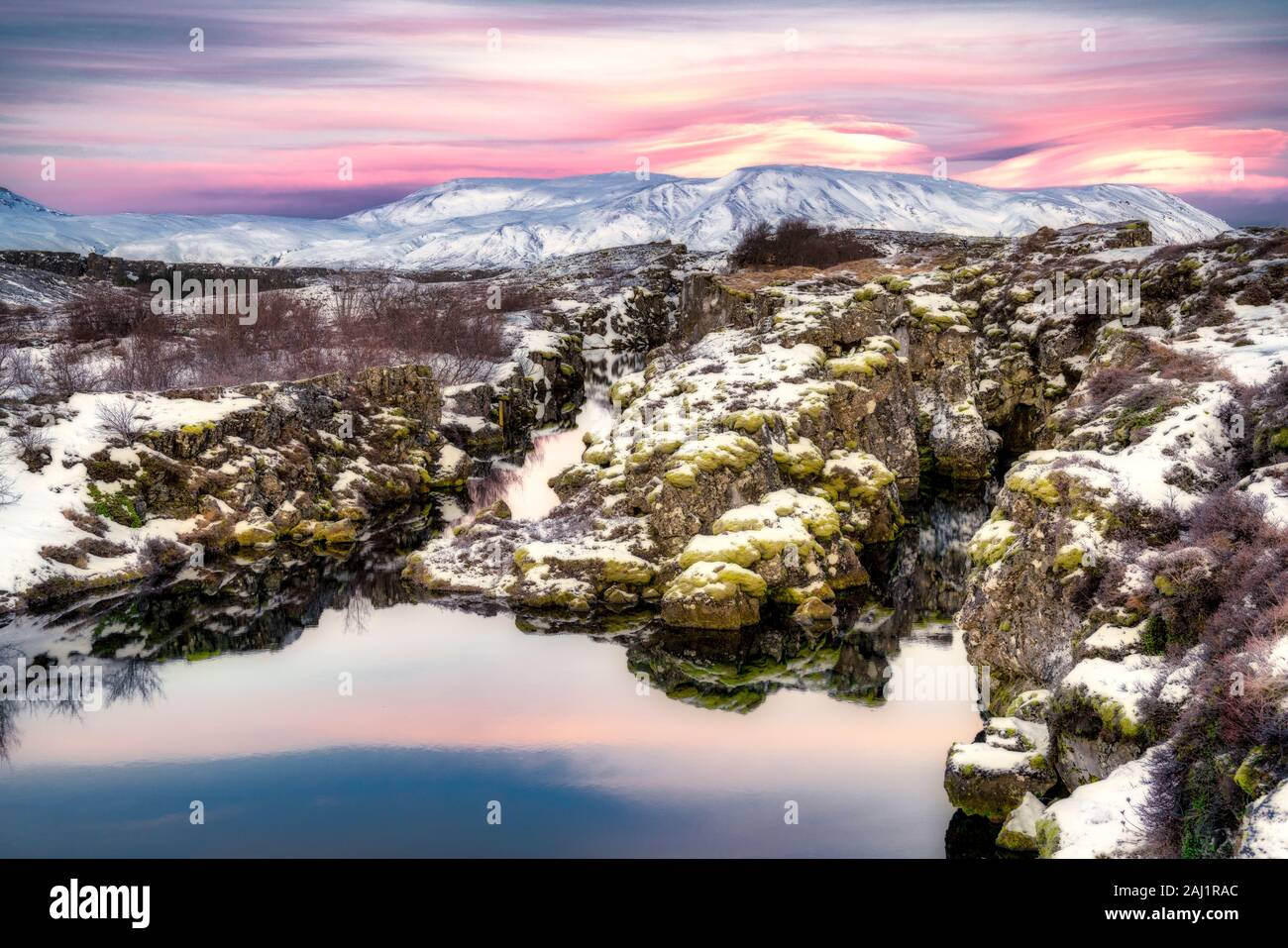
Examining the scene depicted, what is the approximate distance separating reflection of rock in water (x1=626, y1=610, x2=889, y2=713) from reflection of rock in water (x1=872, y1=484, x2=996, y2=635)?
3265 mm

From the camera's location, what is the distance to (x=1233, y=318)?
132ft

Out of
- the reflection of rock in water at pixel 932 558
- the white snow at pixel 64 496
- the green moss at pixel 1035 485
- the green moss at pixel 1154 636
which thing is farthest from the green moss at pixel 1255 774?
the white snow at pixel 64 496

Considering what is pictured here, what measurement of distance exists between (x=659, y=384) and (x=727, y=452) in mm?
12169

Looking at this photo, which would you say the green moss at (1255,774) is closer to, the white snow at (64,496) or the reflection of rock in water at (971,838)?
the reflection of rock in water at (971,838)

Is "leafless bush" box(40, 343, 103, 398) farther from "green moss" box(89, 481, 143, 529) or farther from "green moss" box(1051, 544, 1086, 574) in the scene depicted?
"green moss" box(1051, 544, 1086, 574)

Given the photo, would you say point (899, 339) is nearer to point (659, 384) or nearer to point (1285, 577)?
point (659, 384)

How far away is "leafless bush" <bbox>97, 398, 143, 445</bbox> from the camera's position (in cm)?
4322

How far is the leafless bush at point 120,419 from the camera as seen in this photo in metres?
43.2

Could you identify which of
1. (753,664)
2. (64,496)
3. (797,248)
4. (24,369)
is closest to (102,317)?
(24,369)

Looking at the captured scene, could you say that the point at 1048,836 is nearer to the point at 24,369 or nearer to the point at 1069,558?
the point at 1069,558

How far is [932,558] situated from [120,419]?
35.6 metres

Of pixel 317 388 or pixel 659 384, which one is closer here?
pixel 659 384
